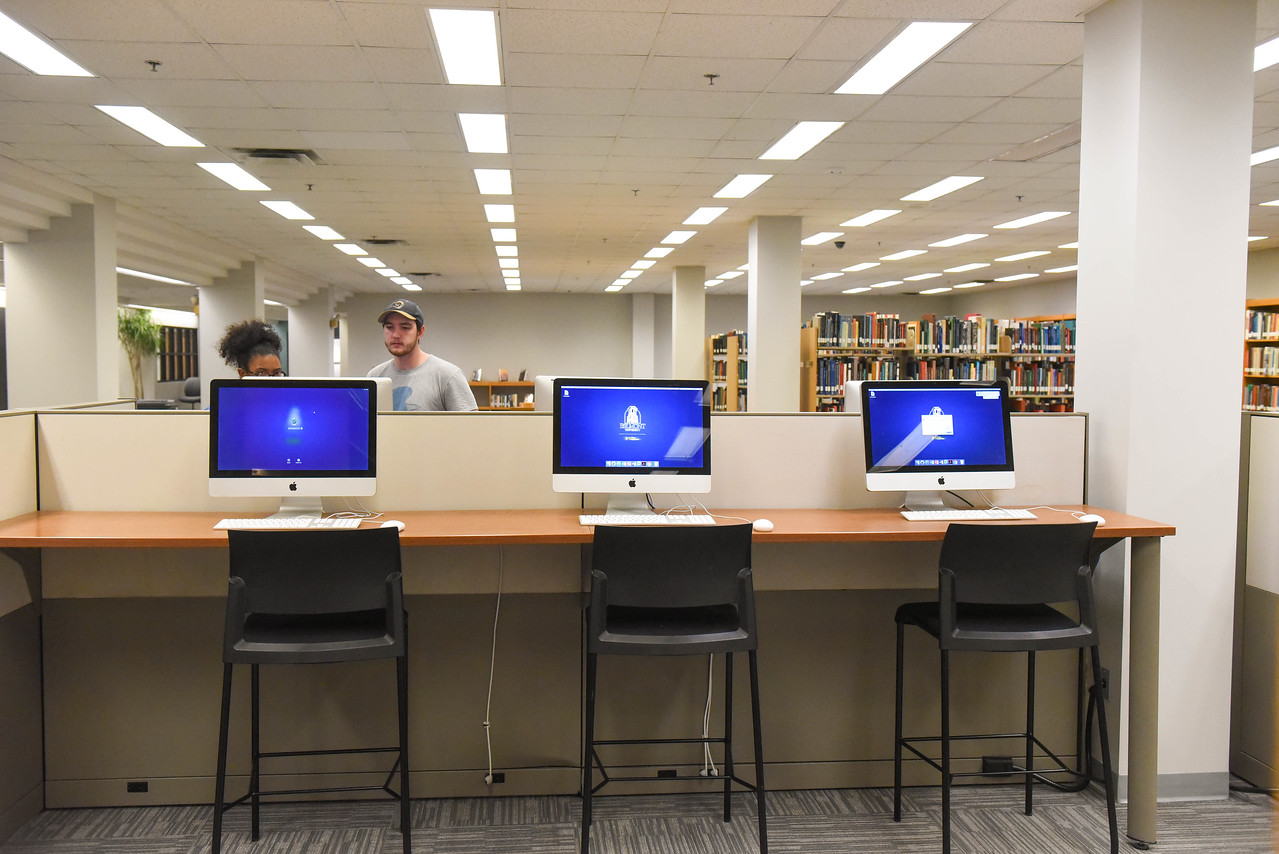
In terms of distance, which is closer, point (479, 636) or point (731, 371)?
point (479, 636)

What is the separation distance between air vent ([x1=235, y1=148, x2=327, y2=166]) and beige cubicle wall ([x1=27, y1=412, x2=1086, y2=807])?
13.0 feet

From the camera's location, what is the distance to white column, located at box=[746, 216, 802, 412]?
8.74 meters

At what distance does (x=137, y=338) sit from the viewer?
50.2ft

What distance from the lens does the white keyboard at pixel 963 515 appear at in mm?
2842

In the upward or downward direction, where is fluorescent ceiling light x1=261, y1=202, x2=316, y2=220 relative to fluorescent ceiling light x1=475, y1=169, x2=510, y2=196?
upward

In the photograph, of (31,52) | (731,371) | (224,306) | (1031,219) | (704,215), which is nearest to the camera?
(31,52)

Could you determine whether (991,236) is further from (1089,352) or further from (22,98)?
(22,98)

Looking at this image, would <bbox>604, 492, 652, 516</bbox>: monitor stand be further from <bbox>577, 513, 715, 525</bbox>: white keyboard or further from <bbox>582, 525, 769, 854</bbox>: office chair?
<bbox>582, 525, 769, 854</bbox>: office chair

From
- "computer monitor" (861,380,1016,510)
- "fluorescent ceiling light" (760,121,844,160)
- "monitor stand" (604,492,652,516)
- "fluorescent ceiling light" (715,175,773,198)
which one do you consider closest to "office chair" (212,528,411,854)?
"monitor stand" (604,492,652,516)

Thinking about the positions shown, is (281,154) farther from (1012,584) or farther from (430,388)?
(1012,584)

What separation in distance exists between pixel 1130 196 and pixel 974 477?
1159 mm

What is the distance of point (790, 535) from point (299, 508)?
1581 mm

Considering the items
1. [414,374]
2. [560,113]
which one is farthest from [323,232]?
[414,374]

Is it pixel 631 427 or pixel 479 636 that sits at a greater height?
pixel 631 427
